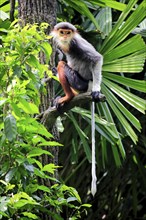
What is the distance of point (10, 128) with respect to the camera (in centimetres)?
255

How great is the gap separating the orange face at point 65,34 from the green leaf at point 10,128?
160cm

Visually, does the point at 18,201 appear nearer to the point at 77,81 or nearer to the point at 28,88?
the point at 28,88

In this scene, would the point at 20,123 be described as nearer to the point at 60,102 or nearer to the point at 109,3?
the point at 60,102

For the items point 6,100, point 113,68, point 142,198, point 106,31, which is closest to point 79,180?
point 142,198

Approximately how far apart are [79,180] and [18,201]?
4130 millimetres

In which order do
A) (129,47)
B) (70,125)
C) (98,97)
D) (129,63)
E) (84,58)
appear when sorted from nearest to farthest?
(98,97)
(129,47)
(129,63)
(84,58)
(70,125)

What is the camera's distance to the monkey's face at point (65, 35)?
4062 millimetres

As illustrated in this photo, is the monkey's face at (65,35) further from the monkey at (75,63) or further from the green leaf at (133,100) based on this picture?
the green leaf at (133,100)

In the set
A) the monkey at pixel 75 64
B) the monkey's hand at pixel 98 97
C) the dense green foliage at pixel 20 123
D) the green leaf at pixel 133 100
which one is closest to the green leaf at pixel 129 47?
the monkey at pixel 75 64

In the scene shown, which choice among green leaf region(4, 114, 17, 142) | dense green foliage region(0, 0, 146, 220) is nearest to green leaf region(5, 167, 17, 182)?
dense green foliage region(0, 0, 146, 220)

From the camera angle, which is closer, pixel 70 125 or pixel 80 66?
pixel 80 66

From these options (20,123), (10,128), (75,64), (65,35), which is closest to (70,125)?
(75,64)

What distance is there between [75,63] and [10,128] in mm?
1792

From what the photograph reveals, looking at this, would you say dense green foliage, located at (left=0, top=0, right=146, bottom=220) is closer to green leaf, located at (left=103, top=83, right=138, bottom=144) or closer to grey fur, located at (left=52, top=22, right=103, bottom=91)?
green leaf, located at (left=103, top=83, right=138, bottom=144)
